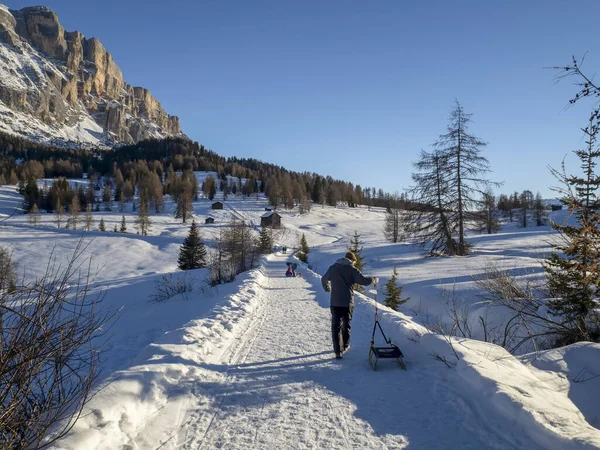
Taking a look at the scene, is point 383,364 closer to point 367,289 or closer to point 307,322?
point 307,322

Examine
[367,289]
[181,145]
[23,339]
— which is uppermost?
[181,145]

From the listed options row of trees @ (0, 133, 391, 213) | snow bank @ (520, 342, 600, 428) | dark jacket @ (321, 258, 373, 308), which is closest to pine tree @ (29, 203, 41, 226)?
row of trees @ (0, 133, 391, 213)

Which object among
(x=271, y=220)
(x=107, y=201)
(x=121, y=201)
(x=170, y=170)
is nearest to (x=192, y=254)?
(x=271, y=220)

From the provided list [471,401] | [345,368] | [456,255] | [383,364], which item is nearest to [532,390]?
[471,401]

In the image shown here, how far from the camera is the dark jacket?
19.6 ft

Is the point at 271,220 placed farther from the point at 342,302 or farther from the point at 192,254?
the point at 342,302

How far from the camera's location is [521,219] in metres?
69.9

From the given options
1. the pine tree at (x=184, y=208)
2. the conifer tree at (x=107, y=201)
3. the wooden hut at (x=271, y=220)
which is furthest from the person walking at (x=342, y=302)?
the conifer tree at (x=107, y=201)

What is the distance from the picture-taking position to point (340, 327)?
5.93 meters

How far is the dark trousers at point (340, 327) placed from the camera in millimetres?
5889

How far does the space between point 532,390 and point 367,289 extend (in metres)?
14.2

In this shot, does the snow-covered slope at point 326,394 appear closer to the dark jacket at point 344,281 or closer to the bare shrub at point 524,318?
the dark jacket at point 344,281

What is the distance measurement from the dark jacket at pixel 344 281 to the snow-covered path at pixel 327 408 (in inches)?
41.4

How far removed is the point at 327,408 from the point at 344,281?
7.90 ft
